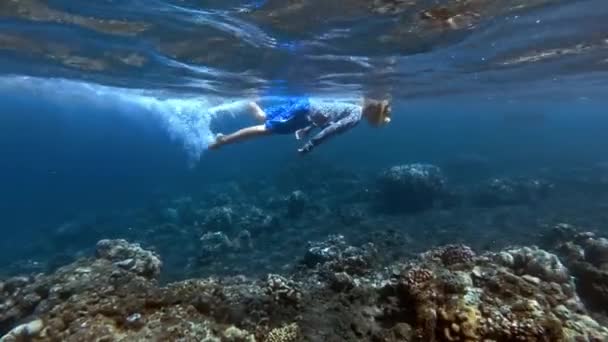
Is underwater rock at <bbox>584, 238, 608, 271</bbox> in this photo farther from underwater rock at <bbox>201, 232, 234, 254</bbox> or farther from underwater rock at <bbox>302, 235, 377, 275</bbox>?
underwater rock at <bbox>201, 232, 234, 254</bbox>

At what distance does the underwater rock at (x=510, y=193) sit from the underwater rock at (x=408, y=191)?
2942 millimetres

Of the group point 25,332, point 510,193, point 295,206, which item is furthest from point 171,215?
point 25,332

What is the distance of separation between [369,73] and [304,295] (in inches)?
604

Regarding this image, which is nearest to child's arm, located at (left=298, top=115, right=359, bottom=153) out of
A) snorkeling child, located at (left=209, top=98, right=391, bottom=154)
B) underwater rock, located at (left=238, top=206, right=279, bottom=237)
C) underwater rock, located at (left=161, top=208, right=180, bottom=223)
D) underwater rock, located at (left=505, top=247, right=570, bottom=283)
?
snorkeling child, located at (left=209, top=98, right=391, bottom=154)

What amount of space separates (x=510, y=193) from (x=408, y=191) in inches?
247

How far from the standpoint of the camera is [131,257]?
9.58 metres

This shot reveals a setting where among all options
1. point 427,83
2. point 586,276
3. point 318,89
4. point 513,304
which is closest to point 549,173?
point 427,83

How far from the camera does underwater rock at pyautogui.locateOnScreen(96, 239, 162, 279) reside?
29.8 feet

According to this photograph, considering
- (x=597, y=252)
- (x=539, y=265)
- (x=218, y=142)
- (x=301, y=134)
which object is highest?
(x=301, y=134)

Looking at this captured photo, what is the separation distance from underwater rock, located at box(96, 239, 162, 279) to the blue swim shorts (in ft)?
14.6

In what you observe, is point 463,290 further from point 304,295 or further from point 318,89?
point 318,89

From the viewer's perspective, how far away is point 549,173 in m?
33.3

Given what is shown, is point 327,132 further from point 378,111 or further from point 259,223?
point 259,223

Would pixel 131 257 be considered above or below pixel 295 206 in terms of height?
above
